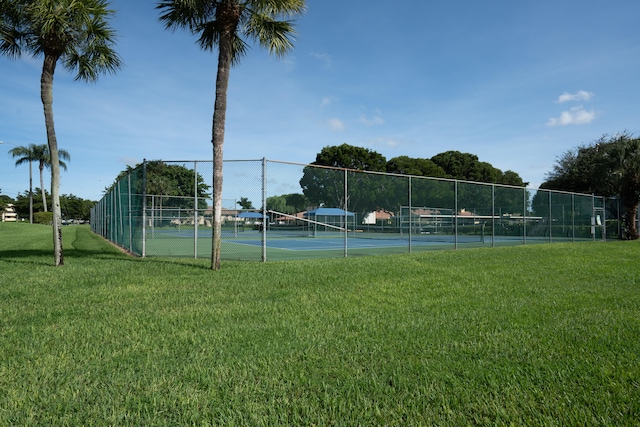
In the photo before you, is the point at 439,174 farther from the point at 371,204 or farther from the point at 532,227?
the point at 371,204

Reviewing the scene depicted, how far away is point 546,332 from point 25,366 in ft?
14.9

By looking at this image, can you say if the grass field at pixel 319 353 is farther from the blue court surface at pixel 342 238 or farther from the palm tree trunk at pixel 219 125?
the blue court surface at pixel 342 238

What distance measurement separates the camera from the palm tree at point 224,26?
Answer: 8.52 metres

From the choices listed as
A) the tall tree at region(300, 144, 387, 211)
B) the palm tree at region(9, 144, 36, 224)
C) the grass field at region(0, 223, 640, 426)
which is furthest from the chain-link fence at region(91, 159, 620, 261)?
the palm tree at region(9, 144, 36, 224)

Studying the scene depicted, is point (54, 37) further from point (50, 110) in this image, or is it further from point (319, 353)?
point (319, 353)

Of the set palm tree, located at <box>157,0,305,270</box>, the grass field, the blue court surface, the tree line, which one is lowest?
the grass field

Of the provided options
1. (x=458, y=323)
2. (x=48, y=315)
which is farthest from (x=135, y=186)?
(x=458, y=323)

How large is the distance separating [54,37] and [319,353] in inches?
377

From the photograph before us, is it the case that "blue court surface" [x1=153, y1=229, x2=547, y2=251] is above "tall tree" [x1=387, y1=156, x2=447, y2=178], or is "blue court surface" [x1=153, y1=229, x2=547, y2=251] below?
below

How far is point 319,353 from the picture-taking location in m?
3.49

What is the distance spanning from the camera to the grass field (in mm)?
2506

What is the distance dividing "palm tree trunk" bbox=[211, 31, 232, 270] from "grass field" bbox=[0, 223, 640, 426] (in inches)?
72.6

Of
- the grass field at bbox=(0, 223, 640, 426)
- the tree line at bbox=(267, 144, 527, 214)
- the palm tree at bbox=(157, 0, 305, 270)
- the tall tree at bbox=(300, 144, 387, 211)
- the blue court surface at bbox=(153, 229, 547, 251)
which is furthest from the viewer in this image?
the blue court surface at bbox=(153, 229, 547, 251)

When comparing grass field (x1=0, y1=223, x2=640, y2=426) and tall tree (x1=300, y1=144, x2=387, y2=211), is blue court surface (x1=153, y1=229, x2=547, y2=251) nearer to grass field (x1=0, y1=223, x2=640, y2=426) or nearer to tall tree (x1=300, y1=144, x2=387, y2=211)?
tall tree (x1=300, y1=144, x2=387, y2=211)
